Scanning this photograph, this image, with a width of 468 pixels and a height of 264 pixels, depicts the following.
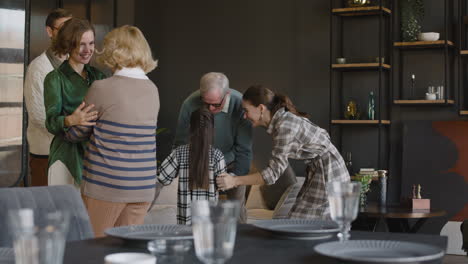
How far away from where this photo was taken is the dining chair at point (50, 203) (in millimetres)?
2174

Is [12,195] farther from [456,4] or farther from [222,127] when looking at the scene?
[456,4]

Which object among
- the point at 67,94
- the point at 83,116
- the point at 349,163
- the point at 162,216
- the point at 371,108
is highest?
the point at 371,108

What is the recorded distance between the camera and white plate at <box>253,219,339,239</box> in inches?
74.8

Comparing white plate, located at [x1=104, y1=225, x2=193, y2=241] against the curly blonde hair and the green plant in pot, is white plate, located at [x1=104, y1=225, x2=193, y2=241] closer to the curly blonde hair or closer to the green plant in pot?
the curly blonde hair

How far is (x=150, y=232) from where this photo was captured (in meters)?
1.90

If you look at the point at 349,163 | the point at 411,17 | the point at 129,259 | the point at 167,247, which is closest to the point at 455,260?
the point at 349,163

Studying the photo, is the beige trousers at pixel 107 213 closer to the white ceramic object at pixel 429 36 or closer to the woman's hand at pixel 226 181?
the woman's hand at pixel 226 181

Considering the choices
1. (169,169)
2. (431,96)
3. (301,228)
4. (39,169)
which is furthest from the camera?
(431,96)

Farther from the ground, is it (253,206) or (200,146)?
(200,146)

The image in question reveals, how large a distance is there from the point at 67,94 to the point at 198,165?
117cm

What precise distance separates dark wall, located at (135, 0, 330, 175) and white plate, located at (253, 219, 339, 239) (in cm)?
479

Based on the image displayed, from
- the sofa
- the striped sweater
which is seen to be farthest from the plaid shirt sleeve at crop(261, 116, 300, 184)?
the sofa

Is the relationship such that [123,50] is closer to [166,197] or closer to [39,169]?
[39,169]

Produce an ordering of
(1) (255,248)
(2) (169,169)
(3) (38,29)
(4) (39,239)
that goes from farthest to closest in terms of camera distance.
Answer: (3) (38,29), (2) (169,169), (1) (255,248), (4) (39,239)
